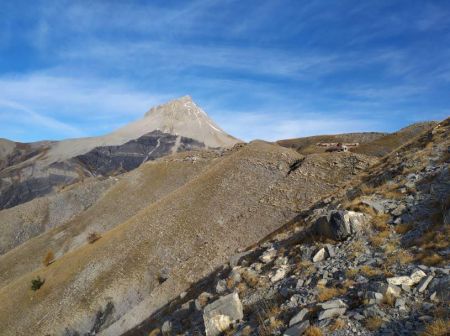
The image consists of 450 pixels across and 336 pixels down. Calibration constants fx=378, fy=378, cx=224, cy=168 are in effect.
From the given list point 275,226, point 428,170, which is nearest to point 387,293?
point 428,170

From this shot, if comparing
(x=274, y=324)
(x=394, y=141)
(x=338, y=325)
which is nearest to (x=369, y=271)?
(x=338, y=325)

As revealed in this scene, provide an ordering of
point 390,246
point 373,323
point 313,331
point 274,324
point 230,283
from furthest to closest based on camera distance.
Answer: point 230,283 → point 390,246 → point 274,324 → point 313,331 → point 373,323

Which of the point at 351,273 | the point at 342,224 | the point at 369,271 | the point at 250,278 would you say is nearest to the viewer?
the point at 369,271

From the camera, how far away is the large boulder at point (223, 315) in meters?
14.3

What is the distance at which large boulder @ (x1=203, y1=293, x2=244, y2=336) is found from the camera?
1434 cm

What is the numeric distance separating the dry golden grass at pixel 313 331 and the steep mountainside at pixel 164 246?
24.2 metres

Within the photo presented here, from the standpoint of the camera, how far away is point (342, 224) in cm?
1708

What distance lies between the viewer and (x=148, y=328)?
24.9 m

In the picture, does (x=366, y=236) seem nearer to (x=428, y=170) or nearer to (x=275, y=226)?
(x=428, y=170)

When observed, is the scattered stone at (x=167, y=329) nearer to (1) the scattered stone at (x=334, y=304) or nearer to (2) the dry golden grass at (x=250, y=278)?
(2) the dry golden grass at (x=250, y=278)

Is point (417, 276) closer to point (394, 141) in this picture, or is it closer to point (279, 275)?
point (279, 275)

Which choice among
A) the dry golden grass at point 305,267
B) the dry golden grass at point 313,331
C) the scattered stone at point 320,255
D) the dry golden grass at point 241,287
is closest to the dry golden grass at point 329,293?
the dry golden grass at point 313,331

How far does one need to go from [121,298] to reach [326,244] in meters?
28.2

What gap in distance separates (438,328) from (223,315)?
779cm
